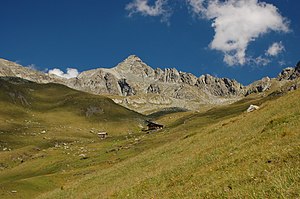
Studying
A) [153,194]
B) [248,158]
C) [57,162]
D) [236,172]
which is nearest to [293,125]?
[248,158]

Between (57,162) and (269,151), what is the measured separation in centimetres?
6968

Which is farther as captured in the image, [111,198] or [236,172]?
[111,198]

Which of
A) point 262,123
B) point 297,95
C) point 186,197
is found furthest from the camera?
point 297,95

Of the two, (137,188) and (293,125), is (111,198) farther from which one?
(293,125)

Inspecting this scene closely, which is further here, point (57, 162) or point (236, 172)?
A: point (57, 162)

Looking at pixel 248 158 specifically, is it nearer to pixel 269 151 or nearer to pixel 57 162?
pixel 269 151

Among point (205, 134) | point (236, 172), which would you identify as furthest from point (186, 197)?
point (205, 134)

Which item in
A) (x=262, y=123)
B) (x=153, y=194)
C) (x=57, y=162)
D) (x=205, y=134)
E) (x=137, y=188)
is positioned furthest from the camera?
(x=57, y=162)

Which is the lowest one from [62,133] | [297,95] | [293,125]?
[293,125]

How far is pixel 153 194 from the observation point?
25375 millimetres

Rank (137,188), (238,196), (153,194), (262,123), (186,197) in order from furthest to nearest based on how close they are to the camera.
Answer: (262,123) < (137,188) < (153,194) < (186,197) < (238,196)

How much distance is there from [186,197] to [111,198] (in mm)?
11517

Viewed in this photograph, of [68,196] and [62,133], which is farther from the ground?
[62,133]

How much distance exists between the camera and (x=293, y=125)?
29.6 m
